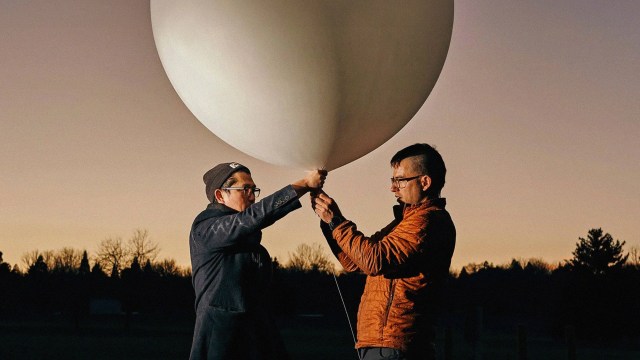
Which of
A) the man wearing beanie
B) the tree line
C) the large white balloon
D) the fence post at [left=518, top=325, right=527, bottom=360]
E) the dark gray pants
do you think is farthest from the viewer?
the tree line

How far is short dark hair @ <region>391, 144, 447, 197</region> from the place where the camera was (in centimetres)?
433

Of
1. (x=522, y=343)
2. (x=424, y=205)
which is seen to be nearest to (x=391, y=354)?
(x=424, y=205)

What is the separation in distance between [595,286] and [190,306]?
38.6 metres

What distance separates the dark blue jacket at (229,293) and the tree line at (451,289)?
46.3 metres

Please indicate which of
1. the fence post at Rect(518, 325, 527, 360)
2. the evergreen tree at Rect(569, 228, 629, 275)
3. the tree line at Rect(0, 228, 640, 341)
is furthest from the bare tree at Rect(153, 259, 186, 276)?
the fence post at Rect(518, 325, 527, 360)

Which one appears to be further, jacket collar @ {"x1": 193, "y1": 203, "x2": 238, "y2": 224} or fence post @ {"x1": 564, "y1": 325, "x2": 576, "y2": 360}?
fence post @ {"x1": 564, "y1": 325, "x2": 576, "y2": 360}

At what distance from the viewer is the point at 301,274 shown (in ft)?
258

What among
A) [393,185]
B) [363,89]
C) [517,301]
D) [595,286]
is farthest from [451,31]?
[517,301]

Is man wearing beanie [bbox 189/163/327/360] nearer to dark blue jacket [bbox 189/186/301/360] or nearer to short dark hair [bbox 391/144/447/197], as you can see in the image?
dark blue jacket [bbox 189/186/301/360]

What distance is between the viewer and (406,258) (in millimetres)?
4156

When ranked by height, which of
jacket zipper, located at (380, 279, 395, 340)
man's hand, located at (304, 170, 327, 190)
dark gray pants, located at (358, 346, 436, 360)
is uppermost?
man's hand, located at (304, 170, 327, 190)

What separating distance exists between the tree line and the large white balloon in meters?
46.2

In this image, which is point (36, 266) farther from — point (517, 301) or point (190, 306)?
point (517, 301)

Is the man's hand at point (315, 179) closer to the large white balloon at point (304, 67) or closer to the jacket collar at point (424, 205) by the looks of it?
the large white balloon at point (304, 67)
